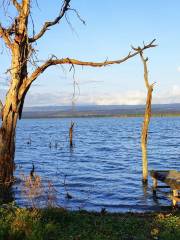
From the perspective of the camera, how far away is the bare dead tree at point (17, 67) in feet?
58.4

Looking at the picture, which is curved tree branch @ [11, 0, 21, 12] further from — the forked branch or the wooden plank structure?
the wooden plank structure

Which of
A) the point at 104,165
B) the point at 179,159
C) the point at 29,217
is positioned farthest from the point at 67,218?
the point at 179,159

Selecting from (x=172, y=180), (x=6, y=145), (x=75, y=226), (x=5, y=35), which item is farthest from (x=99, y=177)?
(x=75, y=226)

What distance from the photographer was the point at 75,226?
12086 millimetres

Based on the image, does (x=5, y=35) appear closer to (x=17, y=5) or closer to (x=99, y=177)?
(x=17, y=5)

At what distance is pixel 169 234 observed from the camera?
11.3 m

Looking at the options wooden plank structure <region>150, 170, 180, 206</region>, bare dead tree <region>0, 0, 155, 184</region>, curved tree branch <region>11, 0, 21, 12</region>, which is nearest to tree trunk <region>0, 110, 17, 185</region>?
bare dead tree <region>0, 0, 155, 184</region>

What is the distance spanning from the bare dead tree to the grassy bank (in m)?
5.45

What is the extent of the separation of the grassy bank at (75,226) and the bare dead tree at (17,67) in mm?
5453

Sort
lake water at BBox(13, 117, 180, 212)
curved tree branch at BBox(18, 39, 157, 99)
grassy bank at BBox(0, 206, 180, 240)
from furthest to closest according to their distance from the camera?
lake water at BBox(13, 117, 180, 212), curved tree branch at BBox(18, 39, 157, 99), grassy bank at BBox(0, 206, 180, 240)

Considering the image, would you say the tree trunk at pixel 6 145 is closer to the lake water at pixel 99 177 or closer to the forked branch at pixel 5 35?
the lake water at pixel 99 177

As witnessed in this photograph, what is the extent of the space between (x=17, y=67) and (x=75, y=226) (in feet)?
25.8

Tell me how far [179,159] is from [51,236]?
113ft

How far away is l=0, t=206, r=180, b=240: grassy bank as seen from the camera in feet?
35.0
